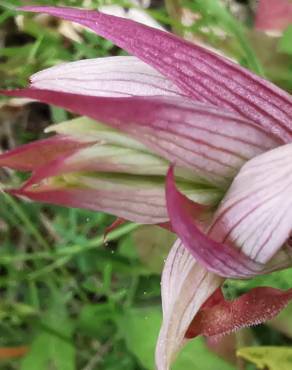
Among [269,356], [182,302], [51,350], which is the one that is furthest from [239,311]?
[51,350]

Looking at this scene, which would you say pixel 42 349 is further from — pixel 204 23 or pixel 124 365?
pixel 204 23

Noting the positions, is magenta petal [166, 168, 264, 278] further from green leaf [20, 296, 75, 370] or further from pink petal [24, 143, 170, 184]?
green leaf [20, 296, 75, 370]

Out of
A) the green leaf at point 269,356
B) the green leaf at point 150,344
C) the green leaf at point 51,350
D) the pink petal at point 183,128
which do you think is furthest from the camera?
the green leaf at point 51,350

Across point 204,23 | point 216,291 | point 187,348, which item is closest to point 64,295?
point 187,348

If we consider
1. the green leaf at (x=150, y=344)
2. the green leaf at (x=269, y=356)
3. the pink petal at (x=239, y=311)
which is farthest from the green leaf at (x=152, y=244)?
the pink petal at (x=239, y=311)

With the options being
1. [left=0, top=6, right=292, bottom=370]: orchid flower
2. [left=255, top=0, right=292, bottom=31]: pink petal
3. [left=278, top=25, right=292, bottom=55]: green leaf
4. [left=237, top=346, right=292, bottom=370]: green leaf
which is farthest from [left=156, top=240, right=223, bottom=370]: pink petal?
[left=255, top=0, right=292, bottom=31]: pink petal

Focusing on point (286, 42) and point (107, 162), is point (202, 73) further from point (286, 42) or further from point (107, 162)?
point (286, 42)

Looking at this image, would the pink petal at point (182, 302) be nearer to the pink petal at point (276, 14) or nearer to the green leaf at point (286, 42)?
the green leaf at point (286, 42)

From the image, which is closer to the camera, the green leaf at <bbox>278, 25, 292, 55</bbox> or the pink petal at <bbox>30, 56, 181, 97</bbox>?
the pink petal at <bbox>30, 56, 181, 97</bbox>
